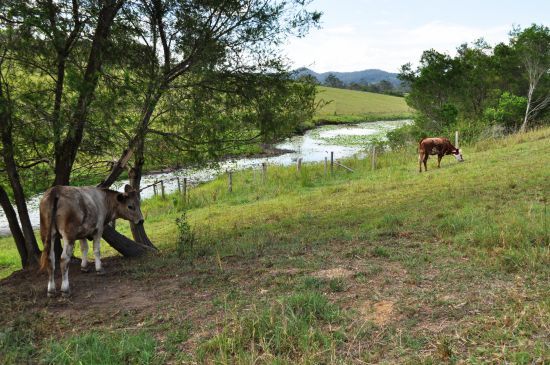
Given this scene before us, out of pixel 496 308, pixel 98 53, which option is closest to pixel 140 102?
pixel 98 53

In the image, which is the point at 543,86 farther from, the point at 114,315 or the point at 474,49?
the point at 114,315

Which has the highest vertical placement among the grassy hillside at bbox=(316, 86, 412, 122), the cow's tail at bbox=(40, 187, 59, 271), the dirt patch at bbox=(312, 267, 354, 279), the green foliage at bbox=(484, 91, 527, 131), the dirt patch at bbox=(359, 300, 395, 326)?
the grassy hillside at bbox=(316, 86, 412, 122)

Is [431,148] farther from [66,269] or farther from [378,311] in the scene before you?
[66,269]

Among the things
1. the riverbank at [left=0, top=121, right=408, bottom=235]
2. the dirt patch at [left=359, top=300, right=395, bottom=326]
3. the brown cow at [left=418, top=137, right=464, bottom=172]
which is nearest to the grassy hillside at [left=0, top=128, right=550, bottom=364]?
the dirt patch at [left=359, top=300, right=395, bottom=326]

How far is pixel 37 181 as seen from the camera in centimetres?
877

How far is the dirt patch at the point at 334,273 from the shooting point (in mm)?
6000

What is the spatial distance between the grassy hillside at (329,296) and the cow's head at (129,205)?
799 millimetres

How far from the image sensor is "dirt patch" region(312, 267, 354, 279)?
6.00m

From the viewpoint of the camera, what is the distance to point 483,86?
35.4m

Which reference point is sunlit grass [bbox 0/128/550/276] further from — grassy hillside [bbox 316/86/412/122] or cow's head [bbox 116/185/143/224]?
grassy hillside [bbox 316/86/412/122]

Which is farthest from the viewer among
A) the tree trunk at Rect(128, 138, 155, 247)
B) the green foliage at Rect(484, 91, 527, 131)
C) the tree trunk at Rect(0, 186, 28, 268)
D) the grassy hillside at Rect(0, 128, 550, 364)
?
the green foliage at Rect(484, 91, 527, 131)

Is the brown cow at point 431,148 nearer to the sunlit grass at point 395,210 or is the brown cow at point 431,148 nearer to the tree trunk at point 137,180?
the sunlit grass at point 395,210

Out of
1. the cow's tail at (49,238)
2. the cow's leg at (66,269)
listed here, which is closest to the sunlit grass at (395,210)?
the cow's leg at (66,269)

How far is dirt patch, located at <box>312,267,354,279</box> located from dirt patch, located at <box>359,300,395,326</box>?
960 millimetres
